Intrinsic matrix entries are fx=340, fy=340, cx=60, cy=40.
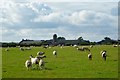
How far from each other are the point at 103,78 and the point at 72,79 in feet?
6.87

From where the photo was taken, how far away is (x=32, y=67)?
3047 cm

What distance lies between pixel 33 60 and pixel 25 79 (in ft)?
27.7

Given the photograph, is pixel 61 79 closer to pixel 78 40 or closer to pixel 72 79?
pixel 72 79

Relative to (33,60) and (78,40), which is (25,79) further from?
(78,40)

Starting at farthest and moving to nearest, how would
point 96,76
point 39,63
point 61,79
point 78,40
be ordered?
point 78,40 → point 39,63 → point 96,76 → point 61,79

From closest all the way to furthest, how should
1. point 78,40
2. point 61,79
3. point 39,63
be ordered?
point 61,79
point 39,63
point 78,40

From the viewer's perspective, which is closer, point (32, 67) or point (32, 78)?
point (32, 78)

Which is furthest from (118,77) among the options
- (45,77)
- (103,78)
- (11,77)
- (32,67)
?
(32,67)

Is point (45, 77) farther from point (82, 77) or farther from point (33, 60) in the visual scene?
point (33, 60)

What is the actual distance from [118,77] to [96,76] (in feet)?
5.17

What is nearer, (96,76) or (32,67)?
(96,76)

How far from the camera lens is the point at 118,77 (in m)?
23.3

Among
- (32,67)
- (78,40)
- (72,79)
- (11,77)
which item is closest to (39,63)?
(32,67)

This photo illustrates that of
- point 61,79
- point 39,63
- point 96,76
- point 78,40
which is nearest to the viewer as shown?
point 61,79
